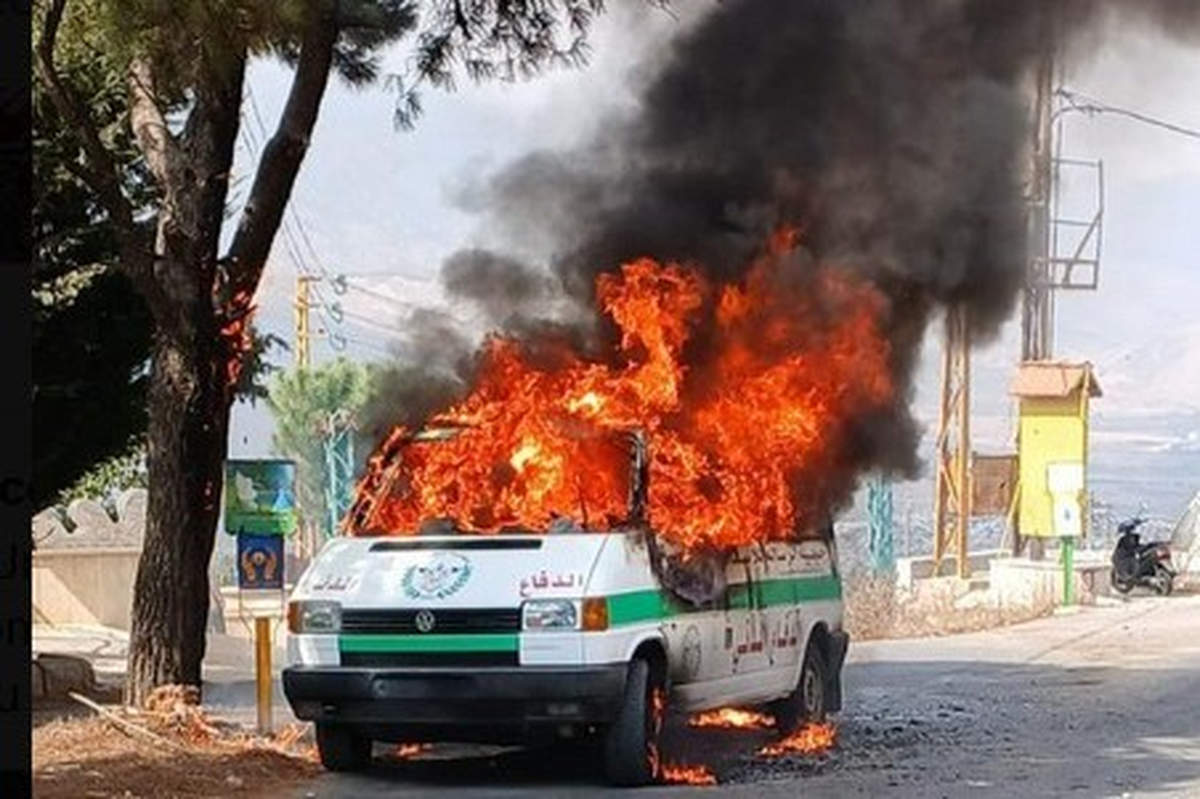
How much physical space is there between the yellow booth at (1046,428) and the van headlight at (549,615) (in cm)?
1698

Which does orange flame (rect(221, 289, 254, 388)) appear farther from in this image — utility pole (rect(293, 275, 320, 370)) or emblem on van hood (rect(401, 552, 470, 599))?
utility pole (rect(293, 275, 320, 370))

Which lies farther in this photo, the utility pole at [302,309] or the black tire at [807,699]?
the utility pole at [302,309]

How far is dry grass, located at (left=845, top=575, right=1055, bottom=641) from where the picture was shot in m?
21.0

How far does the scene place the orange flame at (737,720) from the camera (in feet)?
40.9

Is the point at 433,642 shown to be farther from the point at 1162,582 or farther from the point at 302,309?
the point at 302,309

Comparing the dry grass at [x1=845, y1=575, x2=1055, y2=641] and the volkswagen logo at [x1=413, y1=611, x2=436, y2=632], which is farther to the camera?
the dry grass at [x1=845, y1=575, x2=1055, y2=641]

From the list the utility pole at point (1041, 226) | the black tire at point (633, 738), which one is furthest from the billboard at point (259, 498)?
the utility pole at point (1041, 226)

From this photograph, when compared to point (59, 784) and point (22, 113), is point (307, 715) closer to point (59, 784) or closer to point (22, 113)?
point (59, 784)

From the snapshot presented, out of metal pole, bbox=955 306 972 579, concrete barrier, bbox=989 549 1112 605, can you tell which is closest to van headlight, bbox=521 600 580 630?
concrete barrier, bbox=989 549 1112 605

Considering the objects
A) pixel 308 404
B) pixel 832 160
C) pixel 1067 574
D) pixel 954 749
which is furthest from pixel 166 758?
pixel 308 404

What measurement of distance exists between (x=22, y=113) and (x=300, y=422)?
45490 mm

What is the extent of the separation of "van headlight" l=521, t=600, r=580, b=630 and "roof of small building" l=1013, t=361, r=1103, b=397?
17.7 m

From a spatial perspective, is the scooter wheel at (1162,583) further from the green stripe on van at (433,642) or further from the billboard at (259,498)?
Answer: the green stripe on van at (433,642)

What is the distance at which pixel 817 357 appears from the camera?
12266 millimetres
